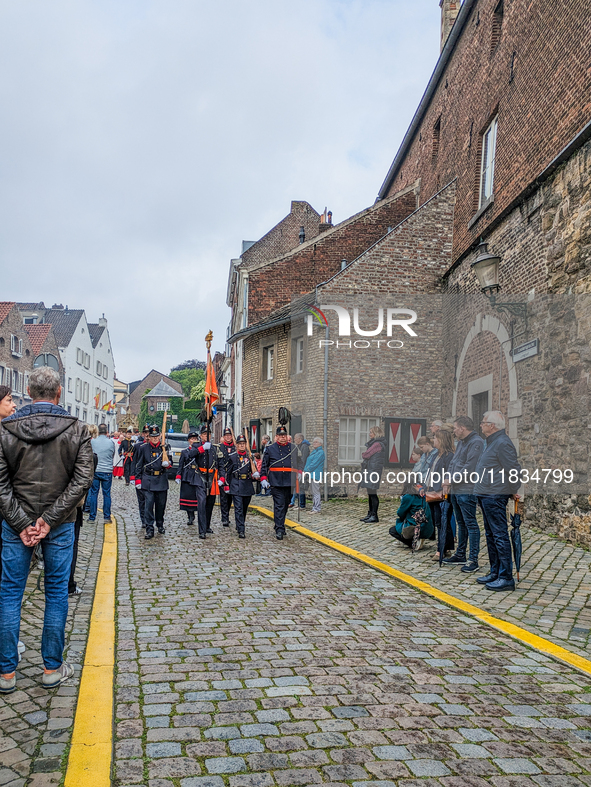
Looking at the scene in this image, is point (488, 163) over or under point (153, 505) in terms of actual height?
over

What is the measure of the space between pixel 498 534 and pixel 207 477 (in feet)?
18.4

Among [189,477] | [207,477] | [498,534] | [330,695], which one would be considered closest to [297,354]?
[189,477]

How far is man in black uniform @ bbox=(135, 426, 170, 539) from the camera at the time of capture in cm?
1064

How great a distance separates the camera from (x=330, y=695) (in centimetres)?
379

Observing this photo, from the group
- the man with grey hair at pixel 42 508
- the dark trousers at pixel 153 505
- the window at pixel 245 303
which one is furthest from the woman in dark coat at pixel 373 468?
the window at pixel 245 303

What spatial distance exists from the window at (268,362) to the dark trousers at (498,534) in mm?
15763

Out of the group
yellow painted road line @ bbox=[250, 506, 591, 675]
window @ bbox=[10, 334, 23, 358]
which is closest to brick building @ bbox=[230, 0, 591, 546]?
yellow painted road line @ bbox=[250, 506, 591, 675]

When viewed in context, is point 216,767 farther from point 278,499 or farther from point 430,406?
point 430,406

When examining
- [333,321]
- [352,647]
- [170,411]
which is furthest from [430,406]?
[170,411]

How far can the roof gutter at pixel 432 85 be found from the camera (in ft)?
52.3

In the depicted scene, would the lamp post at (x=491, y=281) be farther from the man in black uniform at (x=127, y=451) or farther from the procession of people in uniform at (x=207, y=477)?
the man in black uniform at (x=127, y=451)

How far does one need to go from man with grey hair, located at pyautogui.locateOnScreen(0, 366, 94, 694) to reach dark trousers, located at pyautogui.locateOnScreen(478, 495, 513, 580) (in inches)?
171

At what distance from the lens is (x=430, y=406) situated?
17.8 metres

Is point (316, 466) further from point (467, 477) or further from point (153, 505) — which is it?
point (467, 477)
